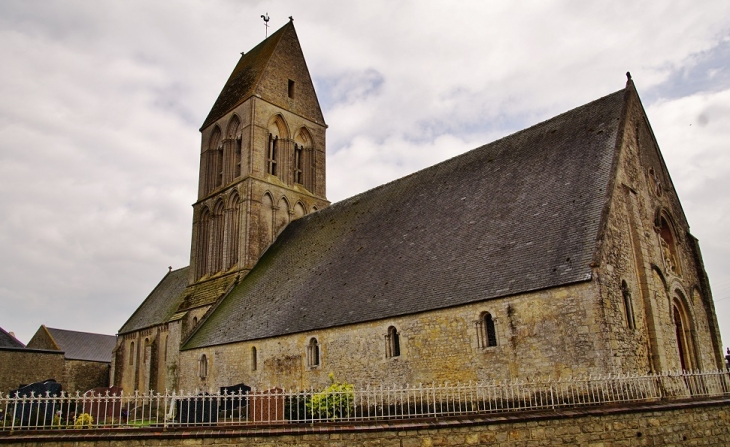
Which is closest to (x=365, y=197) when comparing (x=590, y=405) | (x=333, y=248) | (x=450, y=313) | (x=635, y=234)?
(x=333, y=248)

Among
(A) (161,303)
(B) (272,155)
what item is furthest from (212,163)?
(A) (161,303)

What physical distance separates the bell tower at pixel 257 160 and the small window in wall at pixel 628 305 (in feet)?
63.0

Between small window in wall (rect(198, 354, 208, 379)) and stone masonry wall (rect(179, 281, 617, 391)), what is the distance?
3264 millimetres

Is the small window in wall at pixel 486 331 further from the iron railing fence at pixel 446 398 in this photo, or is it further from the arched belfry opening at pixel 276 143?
the arched belfry opening at pixel 276 143

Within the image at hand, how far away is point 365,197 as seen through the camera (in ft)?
90.5

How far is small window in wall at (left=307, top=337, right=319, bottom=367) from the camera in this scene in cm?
2044

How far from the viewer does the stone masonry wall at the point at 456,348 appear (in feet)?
46.2

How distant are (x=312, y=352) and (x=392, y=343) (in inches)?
148

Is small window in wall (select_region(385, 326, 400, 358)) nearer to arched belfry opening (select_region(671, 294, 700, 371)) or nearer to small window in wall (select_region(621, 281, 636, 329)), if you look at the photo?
small window in wall (select_region(621, 281, 636, 329))

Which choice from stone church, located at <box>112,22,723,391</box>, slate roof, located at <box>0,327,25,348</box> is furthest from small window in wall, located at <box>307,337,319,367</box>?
slate roof, located at <box>0,327,25,348</box>

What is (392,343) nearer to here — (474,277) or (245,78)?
(474,277)

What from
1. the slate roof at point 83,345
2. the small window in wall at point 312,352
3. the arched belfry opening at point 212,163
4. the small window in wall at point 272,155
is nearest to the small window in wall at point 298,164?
the small window in wall at point 272,155

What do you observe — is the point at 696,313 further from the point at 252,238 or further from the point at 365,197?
the point at 252,238

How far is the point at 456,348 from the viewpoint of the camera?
16281 mm
